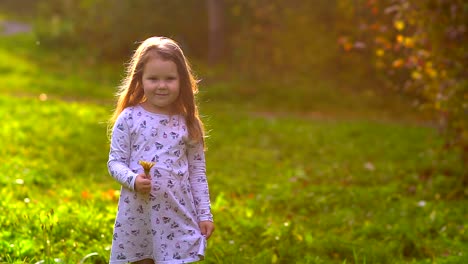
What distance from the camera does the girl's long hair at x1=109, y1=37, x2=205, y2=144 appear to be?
388 centimetres

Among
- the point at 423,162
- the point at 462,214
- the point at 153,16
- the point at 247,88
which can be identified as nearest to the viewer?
the point at 462,214

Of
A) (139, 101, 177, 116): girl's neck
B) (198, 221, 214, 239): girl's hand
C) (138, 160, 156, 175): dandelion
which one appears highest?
(139, 101, 177, 116): girl's neck

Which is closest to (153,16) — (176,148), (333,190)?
(333,190)

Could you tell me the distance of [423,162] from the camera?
9.41 metres

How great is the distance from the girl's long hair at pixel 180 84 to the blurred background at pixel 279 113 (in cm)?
125

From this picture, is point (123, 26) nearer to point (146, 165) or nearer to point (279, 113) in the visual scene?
point (279, 113)

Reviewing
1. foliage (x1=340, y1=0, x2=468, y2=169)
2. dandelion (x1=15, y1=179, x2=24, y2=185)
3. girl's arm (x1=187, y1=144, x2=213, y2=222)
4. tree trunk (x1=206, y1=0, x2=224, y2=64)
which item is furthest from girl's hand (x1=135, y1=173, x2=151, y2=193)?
tree trunk (x1=206, y1=0, x2=224, y2=64)

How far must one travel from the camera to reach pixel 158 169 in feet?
12.4

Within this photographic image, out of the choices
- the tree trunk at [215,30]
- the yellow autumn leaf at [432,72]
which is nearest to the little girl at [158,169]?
the yellow autumn leaf at [432,72]

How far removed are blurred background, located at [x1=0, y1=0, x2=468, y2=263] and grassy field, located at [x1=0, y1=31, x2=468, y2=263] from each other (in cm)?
3

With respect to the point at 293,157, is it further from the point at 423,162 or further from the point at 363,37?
the point at 363,37

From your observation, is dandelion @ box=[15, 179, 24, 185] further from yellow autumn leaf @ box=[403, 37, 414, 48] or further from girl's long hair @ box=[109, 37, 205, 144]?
yellow autumn leaf @ box=[403, 37, 414, 48]

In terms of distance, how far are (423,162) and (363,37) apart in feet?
21.0

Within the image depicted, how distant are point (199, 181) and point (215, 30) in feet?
53.5
